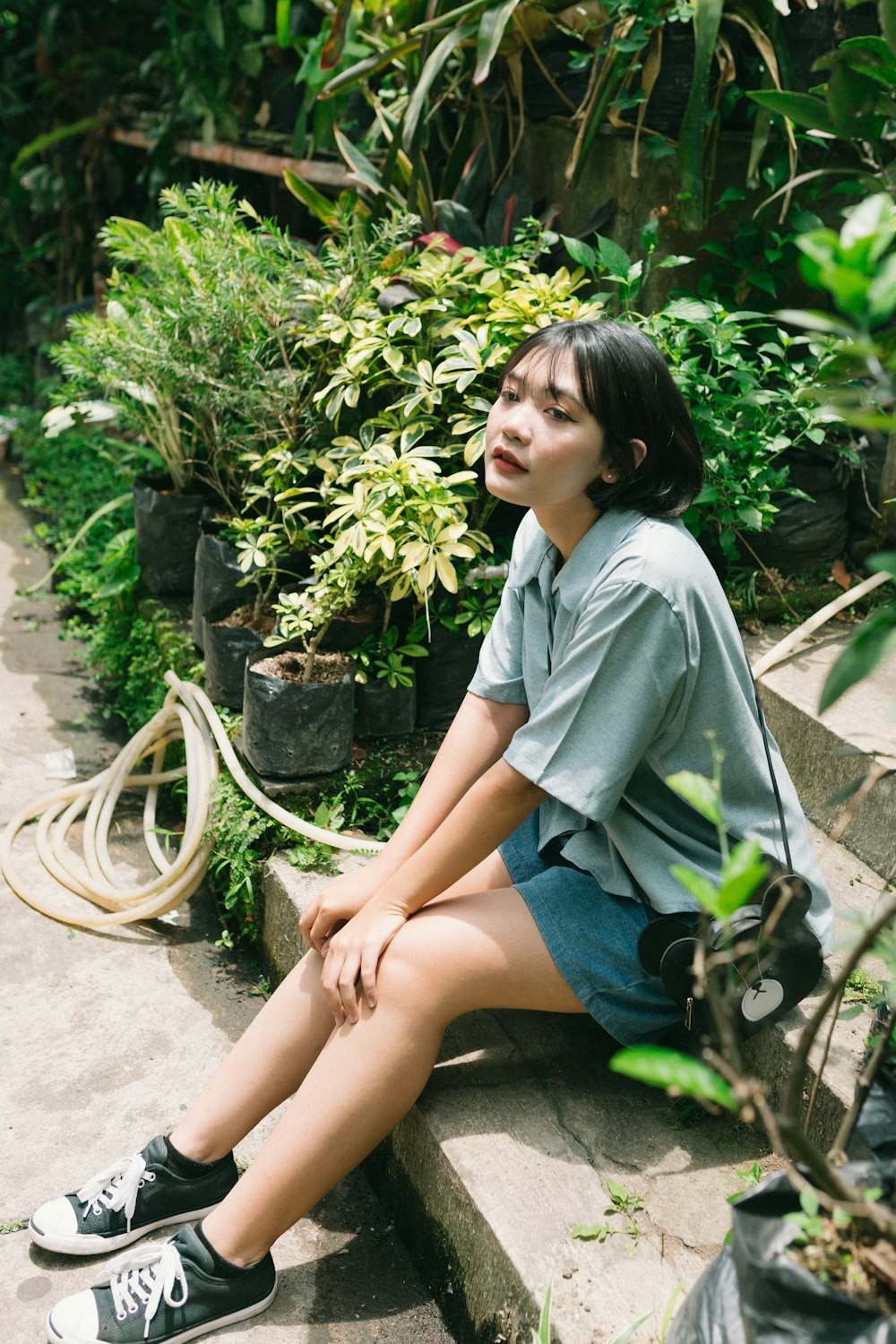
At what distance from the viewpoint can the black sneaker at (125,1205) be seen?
1783 millimetres

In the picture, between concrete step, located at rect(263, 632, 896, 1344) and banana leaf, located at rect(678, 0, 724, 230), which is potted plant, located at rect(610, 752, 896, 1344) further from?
banana leaf, located at rect(678, 0, 724, 230)

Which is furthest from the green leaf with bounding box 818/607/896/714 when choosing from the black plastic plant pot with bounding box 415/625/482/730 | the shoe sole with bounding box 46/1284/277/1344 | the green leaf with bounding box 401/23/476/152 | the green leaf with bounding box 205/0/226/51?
the green leaf with bounding box 205/0/226/51

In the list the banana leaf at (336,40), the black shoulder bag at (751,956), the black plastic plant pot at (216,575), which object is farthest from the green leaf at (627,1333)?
the banana leaf at (336,40)

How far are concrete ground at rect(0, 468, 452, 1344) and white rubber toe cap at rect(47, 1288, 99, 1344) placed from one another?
0.23 ft

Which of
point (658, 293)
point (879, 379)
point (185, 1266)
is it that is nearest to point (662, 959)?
point (185, 1266)

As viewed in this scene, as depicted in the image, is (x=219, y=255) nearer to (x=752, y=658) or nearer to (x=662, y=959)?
(x=752, y=658)

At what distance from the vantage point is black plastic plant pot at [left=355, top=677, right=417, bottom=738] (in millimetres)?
2543

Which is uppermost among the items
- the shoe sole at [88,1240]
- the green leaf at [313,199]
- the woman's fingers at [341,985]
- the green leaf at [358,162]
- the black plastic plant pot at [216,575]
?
the green leaf at [358,162]

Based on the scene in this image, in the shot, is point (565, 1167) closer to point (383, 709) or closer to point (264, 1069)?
point (264, 1069)

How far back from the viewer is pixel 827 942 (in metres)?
1.76

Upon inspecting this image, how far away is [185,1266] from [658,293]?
230cm

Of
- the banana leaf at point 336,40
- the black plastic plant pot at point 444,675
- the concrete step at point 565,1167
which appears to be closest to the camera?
the concrete step at point 565,1167

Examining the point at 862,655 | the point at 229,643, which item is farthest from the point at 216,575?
the point at 862,655

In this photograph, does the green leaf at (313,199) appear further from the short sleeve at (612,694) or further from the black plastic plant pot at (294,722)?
the short sleeve at (612,694)
